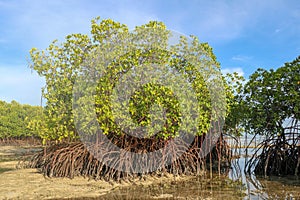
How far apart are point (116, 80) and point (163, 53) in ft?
A: 4.88

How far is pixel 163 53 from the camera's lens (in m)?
8.77

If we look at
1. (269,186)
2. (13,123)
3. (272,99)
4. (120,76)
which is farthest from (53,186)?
(13,123)

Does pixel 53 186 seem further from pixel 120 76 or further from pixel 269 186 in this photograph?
pixel 269 186

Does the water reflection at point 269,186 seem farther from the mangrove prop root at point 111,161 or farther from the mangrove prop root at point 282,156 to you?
the mangrove prop root at point 111,161

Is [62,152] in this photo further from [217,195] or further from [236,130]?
[236,130]

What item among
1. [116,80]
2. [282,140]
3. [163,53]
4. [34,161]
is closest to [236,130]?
[282,140]

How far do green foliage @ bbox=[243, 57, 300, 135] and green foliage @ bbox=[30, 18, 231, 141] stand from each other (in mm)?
839

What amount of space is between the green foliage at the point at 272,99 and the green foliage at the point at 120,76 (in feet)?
2.75

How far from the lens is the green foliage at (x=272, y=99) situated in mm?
8562

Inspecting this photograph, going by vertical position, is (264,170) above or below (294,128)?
below

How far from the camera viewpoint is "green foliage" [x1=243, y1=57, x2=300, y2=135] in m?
8.56

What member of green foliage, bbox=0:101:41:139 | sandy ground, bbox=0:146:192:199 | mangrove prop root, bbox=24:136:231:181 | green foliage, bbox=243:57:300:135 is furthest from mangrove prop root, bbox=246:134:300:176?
green foliage, bbox=0:101:41:139

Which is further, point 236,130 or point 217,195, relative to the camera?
point 236,130

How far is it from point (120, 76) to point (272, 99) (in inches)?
169
